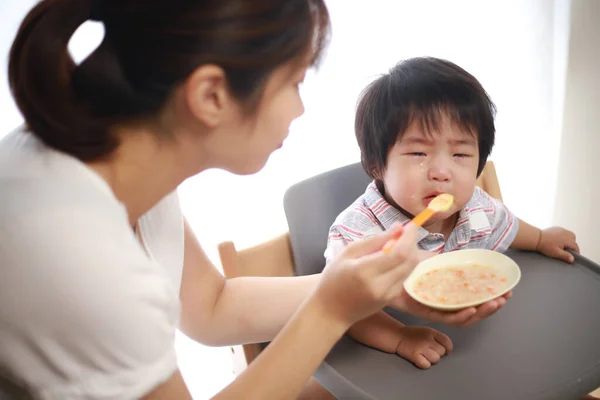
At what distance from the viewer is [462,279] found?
2.84 feet

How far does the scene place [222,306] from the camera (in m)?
0.93

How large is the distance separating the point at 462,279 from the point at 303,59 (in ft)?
1.58

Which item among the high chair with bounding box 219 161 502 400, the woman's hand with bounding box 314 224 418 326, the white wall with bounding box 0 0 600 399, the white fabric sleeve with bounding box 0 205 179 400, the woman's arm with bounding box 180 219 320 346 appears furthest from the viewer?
the white wall with bounding box 0 0 600 399

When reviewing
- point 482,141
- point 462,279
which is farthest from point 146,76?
point 482,141

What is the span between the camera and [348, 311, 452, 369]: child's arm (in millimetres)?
817

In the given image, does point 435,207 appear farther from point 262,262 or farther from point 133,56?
point 133,56

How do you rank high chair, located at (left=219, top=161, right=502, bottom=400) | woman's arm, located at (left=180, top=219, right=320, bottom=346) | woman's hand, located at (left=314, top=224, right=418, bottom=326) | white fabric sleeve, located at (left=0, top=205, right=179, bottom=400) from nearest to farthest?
white fabric sleeve, located at (left=0, top=205, right=179, bottom=400) < woman's hand, located at (left=314, top=224, right=418, bottom=326) < woman's arm, located at (left=180, top=219, right=320, bottom=346) < high chair, located at (left=219, top=161, right=502, bottom=400)

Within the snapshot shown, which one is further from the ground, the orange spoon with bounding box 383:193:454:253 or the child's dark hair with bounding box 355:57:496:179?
the child's dark hair with bounding box 355:57:496:179

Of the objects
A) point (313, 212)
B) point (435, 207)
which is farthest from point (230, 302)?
point (435, 207)

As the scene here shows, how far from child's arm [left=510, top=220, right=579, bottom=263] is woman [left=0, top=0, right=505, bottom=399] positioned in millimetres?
524

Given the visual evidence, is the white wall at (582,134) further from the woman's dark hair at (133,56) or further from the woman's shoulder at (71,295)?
the woman's shoulder at (71,295)

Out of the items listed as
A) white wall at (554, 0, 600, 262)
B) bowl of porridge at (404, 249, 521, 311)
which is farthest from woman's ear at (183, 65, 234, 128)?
white wall at (554, 0, 600, 262)

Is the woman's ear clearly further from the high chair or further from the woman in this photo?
the high chair

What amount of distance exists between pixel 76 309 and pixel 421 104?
720 mm
